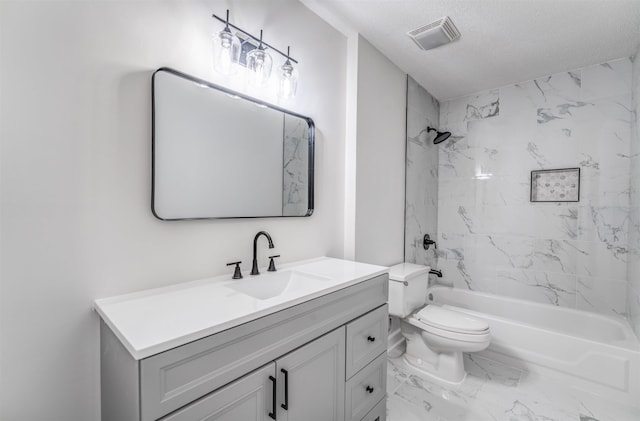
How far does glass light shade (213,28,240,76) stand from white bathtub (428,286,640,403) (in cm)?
260

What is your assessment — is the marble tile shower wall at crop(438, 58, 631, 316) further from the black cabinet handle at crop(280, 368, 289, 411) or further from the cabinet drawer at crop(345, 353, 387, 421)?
the black cabinet handle at crop(280, 368, 289, 411)

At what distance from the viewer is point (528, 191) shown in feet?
8.81

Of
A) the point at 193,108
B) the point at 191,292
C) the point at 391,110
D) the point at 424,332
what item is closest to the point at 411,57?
the point at 391,110

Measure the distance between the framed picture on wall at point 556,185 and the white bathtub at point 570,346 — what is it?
0.98 metres

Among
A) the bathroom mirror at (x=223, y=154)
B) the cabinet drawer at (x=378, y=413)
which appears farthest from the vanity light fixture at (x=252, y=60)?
the cabinet drawer at (x=378, y=413)

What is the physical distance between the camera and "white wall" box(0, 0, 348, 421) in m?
0.84

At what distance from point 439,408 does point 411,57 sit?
8.44ft

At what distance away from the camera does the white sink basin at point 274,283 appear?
1.31 meters

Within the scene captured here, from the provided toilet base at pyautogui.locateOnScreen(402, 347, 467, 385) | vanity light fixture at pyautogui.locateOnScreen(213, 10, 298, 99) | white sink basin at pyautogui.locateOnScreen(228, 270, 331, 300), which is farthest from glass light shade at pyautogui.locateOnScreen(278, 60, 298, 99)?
toilet base at pyautogui.locateOnScreen(402, 347, 467, 385)

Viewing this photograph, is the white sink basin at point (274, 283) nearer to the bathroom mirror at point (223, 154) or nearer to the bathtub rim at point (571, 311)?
the bathroom mirror at point (223, 154)

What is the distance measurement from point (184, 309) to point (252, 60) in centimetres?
117

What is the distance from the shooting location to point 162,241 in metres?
1.15

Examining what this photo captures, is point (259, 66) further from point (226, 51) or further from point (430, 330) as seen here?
point (430, 330)

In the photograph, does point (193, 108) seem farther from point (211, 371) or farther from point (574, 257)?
point (574, 257)
